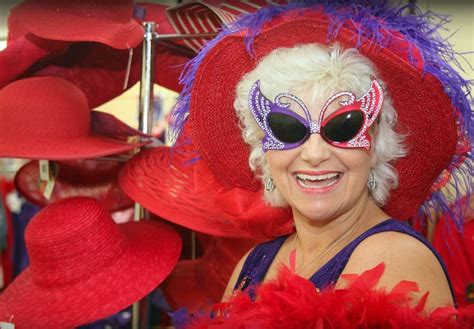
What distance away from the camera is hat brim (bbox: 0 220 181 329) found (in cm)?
219

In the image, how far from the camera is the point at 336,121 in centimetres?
158

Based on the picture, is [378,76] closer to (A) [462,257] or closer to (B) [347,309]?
(B) [347,309]

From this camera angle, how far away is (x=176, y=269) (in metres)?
2.54

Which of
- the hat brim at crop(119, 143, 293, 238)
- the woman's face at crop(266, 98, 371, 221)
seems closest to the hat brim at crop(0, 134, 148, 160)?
the hat brim at crop(119, 143, 293, 238)

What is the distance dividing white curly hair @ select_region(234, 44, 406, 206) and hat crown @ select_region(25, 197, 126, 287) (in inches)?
27.6

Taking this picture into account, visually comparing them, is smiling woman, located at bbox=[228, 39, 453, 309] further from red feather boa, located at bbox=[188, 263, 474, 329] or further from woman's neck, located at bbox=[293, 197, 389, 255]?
red feather boa, located at bbox=[188, 263, 474, 329]

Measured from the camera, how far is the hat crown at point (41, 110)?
7.47 feet

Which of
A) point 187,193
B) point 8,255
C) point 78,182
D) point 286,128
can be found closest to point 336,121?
point 286,128

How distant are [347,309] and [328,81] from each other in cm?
54

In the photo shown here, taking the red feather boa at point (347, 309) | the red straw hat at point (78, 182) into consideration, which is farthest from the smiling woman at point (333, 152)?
the red straw hat at point (78, 182)

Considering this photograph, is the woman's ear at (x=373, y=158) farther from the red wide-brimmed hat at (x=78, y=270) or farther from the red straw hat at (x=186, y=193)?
the red wide-brimmed hat at (x=78, y=270)

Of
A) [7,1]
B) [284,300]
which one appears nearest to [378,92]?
[284,300]

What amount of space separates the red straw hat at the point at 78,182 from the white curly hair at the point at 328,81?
40.3 inches

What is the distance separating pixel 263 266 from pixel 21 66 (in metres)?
1.13
